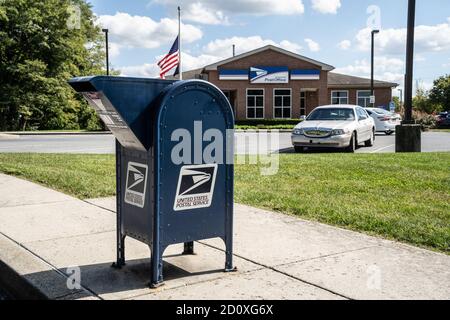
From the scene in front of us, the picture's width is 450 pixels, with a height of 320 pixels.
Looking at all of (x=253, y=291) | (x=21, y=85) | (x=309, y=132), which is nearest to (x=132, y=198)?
(x=253, y=291)

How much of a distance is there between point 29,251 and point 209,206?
1.85m

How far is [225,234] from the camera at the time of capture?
4277 mm

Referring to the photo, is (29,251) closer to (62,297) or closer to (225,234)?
(62,297)

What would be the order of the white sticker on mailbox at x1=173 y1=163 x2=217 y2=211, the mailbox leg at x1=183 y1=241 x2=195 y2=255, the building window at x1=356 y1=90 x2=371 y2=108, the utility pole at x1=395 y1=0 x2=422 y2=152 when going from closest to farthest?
the white sticker on mailbox at x1=173 y1=163 x2=217 y2=211
the mailbox leg at x1=183 y1=241 x2=195 y2=255
the utility pole at x1=395 y1=0 x2=422 y2=152
the building window at x1=356 y1=90 x2=371 y2=108

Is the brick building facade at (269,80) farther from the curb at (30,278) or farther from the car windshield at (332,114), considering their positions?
the curb at (30,278)

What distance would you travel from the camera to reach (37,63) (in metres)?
36.8

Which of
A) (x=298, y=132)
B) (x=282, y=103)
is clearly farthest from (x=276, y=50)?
(x=298, y=132)

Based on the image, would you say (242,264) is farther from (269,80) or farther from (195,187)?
(269,80)

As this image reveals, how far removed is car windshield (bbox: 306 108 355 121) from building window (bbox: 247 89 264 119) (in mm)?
28636

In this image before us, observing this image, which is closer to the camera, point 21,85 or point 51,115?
point 21,85

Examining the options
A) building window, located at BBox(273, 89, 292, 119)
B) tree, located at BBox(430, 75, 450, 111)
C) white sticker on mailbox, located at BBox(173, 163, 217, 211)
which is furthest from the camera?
tree, located at BBox(430, 75, 450, 111)

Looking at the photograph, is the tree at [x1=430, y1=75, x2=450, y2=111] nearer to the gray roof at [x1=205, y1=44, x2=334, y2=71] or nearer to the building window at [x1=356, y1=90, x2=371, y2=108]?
the building window at [x1=356, y1=90, x2=371, y2=108]

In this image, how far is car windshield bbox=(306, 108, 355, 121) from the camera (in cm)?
1655

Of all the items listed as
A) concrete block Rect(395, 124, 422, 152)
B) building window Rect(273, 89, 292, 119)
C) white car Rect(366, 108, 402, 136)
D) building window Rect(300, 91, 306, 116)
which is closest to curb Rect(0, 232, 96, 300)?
concrete block Rect(395, 124, 422, 152)
